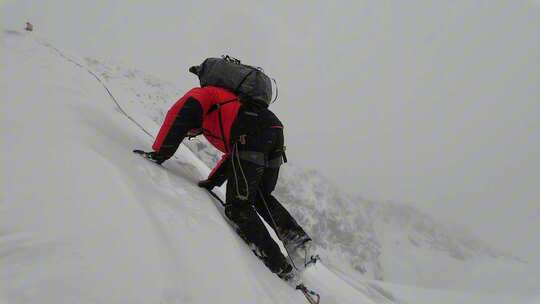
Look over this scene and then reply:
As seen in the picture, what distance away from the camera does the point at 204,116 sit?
3.88 metres

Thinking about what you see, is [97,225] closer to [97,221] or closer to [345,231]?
[97,221]

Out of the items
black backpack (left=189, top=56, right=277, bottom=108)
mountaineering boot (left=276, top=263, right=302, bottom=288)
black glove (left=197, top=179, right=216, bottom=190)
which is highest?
black backpack (left=189, top=56, right=277, bottom=108)

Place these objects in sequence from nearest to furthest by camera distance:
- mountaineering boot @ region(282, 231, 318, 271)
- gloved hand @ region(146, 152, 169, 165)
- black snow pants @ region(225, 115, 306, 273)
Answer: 1. black snow pants @ region(225, 115, 306, 273)
2. gloved hand @ region(146, 152, 169, 165)
3. mountaineering boot @ region(282, 231, 318, 271)

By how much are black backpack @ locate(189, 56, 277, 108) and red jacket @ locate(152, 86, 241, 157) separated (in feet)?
0.37

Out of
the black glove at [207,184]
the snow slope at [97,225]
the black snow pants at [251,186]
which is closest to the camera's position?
the snow slope at [97,225]

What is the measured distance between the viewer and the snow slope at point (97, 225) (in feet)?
5.02

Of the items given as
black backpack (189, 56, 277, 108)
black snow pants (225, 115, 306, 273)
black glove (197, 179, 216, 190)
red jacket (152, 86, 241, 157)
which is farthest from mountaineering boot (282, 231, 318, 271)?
black backpack (189, 56, 277, 108)

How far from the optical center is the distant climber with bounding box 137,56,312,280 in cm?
358

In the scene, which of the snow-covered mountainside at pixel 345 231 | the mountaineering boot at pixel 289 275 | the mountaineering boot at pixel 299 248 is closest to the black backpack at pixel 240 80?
the mountaineering boot at pixel 299 248

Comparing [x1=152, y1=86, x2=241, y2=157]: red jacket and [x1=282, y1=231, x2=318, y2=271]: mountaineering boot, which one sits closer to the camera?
[x1=152, y1=86, x2=241, y2=157]: red jacket

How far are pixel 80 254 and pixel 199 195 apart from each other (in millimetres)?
2032

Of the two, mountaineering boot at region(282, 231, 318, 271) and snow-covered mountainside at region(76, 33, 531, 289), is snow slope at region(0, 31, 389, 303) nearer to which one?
mountaineering boot at region(282, 231, 318, 271)

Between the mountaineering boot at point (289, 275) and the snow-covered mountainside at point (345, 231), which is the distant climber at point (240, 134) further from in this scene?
the snow-covered mountainside at point (345, 231)

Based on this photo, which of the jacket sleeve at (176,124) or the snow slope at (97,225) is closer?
the snow slope at (97,225)
